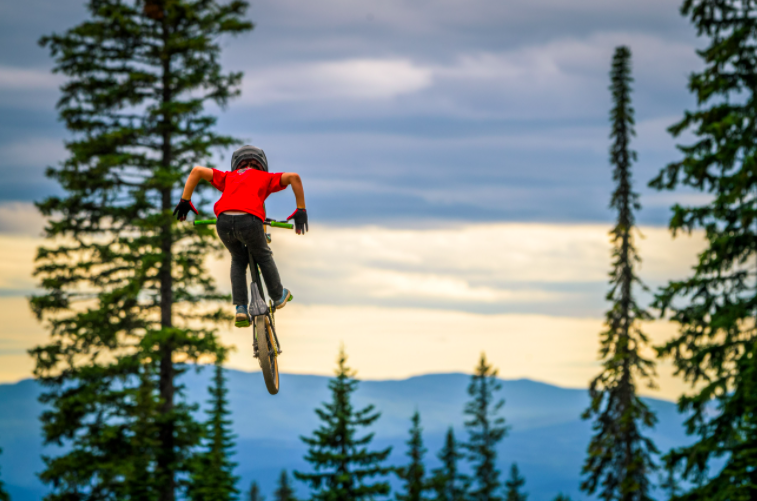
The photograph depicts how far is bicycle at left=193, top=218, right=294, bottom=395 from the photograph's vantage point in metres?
9.59

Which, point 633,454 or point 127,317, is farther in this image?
point 633,454

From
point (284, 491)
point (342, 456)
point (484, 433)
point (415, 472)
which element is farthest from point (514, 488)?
point (342, 456)

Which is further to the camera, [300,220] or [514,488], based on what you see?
[514,488]

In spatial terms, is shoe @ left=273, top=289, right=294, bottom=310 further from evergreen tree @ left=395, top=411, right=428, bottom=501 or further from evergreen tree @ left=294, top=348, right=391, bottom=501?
evergreen tree @ left=395, top=411, right=428, bottom=501

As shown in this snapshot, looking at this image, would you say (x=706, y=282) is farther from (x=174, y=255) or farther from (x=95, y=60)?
(x=95, y=60)

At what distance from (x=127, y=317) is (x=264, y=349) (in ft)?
62.2

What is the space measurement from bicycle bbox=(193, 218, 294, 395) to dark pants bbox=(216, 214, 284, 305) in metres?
0.11

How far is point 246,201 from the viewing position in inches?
371

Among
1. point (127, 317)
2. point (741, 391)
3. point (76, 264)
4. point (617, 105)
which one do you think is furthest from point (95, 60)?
point (741, 391)

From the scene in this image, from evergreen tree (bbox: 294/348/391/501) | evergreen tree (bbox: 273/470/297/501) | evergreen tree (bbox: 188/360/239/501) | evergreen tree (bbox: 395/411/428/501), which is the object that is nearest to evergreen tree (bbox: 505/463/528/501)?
evergreen tree (bbox: 273/470/297/501)

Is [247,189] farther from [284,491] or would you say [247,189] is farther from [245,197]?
[284,491]

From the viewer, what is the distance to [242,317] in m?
9.95

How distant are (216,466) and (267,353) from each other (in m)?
28.9

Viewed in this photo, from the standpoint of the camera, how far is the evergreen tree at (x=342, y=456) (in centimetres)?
3309
